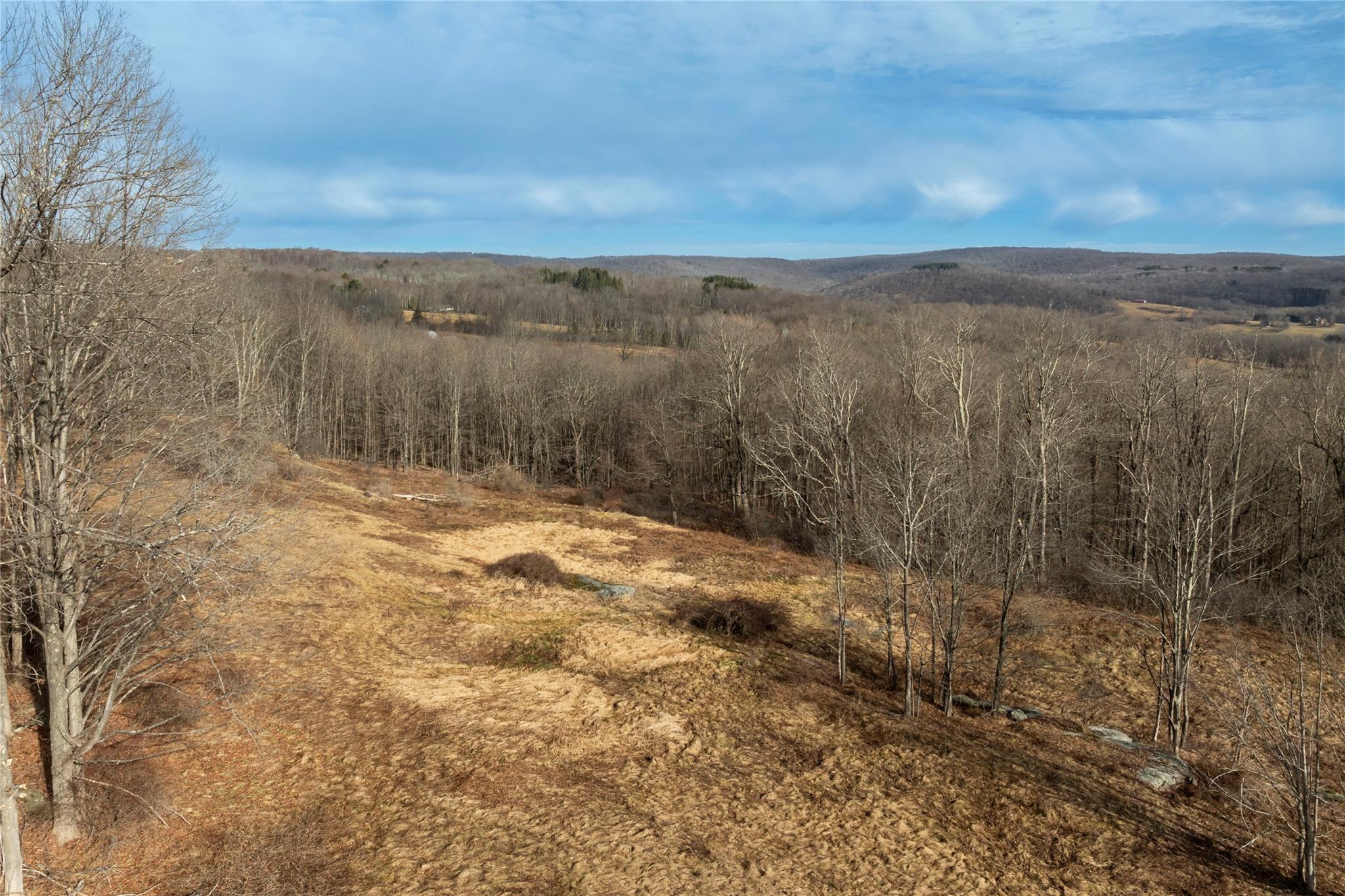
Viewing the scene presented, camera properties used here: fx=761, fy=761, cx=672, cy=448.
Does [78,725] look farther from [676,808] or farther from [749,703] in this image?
[749,703]

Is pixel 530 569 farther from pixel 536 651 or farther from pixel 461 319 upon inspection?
pixel 461 319

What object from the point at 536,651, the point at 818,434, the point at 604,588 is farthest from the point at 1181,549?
the point at 818,434

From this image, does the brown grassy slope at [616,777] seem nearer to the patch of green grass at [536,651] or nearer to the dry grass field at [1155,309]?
the patch of green grass at [536,651]

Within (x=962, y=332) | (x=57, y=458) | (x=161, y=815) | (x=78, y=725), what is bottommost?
(x=161, y=815)

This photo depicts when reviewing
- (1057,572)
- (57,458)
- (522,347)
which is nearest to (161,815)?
(57,458)

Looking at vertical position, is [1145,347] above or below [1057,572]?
above

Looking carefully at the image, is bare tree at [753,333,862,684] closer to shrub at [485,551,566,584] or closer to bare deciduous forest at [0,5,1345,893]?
bare deciduous forest at [0,5,1345,893]

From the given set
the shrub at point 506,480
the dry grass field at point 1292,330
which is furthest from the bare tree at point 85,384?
the dry grass field at point 1292,330
